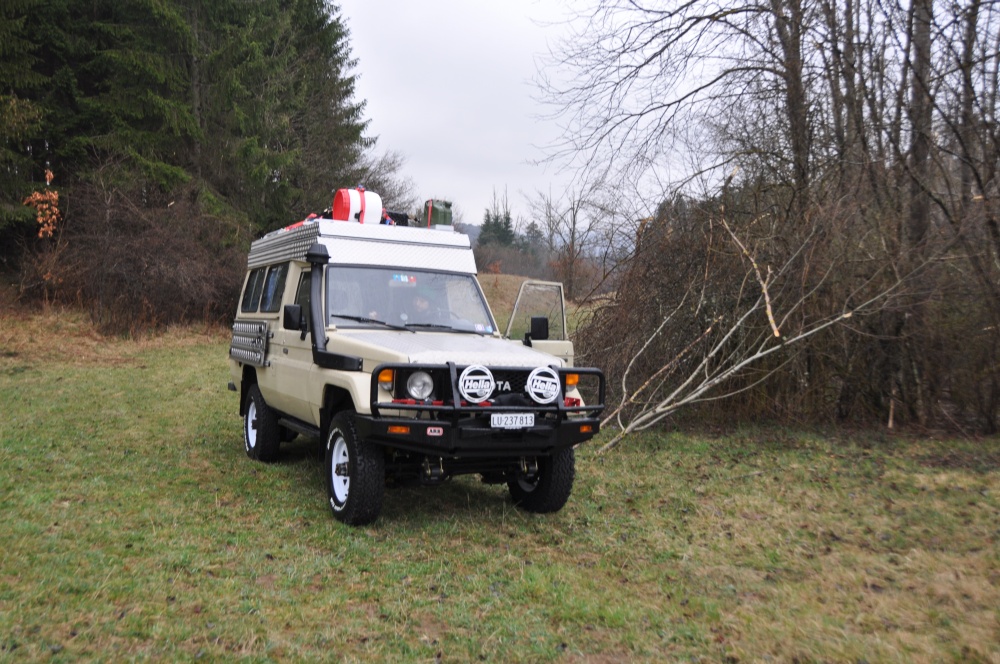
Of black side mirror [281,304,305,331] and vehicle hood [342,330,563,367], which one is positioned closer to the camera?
vehicle hood [342,330,563,367]

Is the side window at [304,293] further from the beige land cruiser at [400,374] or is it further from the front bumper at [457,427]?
the front bumper at [457,427]

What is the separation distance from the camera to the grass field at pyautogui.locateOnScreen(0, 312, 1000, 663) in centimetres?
390

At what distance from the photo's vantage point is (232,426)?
1016 centimetres

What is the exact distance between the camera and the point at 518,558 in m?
5.23

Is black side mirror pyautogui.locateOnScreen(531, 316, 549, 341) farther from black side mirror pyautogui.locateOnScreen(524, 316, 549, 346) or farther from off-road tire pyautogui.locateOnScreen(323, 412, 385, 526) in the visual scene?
off-road tire pyautogui.locateOnScreen(323, 412, 385, 526)

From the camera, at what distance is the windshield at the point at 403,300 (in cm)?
647

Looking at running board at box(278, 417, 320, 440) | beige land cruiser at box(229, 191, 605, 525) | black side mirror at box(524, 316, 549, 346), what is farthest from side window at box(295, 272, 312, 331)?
black side mirror at box(524, 316, 549, 346)

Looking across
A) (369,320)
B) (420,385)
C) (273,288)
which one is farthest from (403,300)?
(273,288)

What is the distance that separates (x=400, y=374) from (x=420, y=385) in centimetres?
16

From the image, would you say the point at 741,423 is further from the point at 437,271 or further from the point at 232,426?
the point at 232,426

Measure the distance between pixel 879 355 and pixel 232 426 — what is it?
26.9 feet

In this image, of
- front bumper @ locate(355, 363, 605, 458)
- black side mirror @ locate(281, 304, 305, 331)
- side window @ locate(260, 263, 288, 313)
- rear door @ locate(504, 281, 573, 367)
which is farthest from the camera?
rear door @ locate(504, 281, 573, 367)

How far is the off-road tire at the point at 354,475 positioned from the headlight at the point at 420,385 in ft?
1.91

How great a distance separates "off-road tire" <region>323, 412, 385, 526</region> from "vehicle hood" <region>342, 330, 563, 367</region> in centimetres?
66
